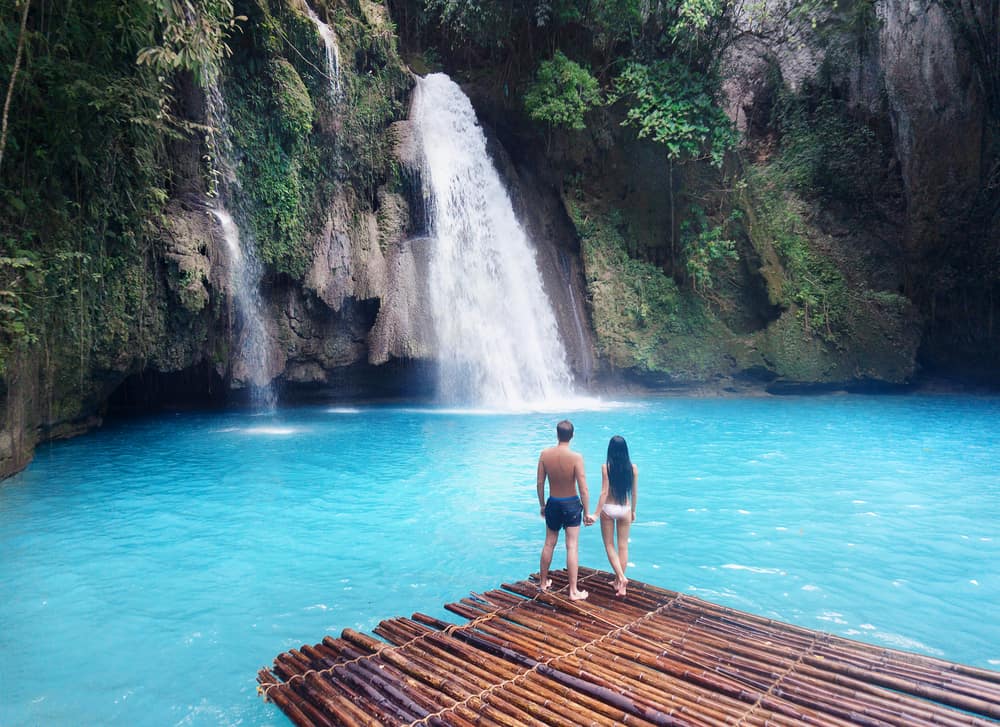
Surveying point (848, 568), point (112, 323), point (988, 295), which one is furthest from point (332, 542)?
point (988, 295)

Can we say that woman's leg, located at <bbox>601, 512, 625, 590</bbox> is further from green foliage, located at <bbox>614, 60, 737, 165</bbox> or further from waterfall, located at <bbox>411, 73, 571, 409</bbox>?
green foliage, located at <bbox>614, 60, 737, 165</bbox>

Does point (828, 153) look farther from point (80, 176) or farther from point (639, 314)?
point (80, 176)

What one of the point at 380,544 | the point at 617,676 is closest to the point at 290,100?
the point at 380,544

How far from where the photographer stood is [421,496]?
791 cm

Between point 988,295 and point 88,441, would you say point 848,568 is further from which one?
point 988,295

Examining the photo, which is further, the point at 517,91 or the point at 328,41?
the point at 517,91

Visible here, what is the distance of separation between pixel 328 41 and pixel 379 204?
3682 millimetres

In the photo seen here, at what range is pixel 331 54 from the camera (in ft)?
47.4

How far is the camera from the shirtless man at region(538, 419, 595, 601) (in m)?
4.64

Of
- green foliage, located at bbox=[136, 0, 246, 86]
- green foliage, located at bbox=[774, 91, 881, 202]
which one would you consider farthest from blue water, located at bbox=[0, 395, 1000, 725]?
green foliage, located at bbox=[774, 91, 881, 202]

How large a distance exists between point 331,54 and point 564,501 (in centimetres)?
1328

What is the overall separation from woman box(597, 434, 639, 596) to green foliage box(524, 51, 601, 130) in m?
13.9

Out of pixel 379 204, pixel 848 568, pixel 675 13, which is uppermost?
pixel 675 13

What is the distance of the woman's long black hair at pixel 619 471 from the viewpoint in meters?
4.69
